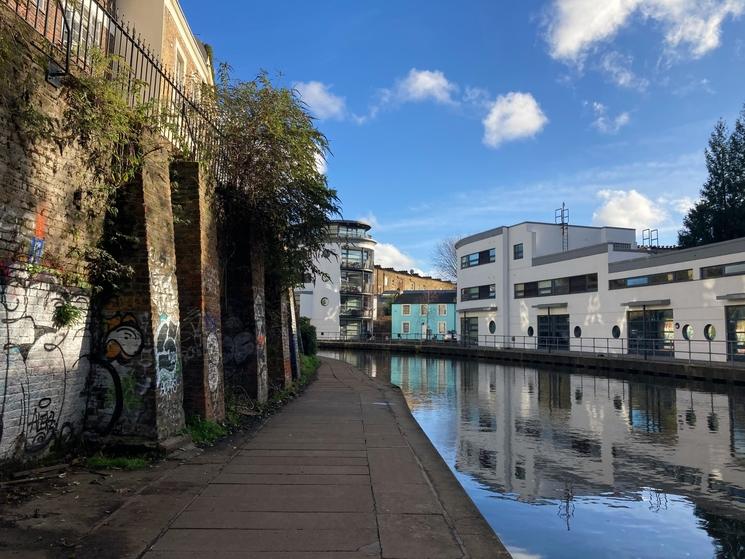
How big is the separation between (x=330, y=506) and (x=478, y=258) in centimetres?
4856

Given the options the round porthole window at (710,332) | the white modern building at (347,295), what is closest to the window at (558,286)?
the round porthole window at (710,332)

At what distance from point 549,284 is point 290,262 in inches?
1324

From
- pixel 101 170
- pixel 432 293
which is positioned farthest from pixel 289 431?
pixel 432 293

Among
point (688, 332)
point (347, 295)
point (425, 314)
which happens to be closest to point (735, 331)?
point (688, 332)

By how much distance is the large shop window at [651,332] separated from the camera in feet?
107

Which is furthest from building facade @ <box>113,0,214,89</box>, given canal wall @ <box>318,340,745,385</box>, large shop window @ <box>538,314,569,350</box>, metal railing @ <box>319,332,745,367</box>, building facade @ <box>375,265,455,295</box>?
building facade @ <box>375,265,455,295</box>

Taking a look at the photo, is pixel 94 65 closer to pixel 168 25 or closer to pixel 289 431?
pixel 289 431

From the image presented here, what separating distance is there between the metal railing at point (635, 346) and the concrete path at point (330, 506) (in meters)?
23.6

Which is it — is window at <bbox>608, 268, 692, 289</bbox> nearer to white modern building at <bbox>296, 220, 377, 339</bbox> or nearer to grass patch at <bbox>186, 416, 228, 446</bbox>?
grass patch at <bbox>186, 416, 228, 446</bbox>

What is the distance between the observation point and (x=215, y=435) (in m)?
8.87

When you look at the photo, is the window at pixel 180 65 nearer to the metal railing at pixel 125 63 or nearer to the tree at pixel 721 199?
the metal railing at pixel 125 63

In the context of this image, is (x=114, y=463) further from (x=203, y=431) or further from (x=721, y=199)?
(x=721, y=199)

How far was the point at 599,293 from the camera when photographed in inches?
1512

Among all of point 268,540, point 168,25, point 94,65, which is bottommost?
point 268,540
